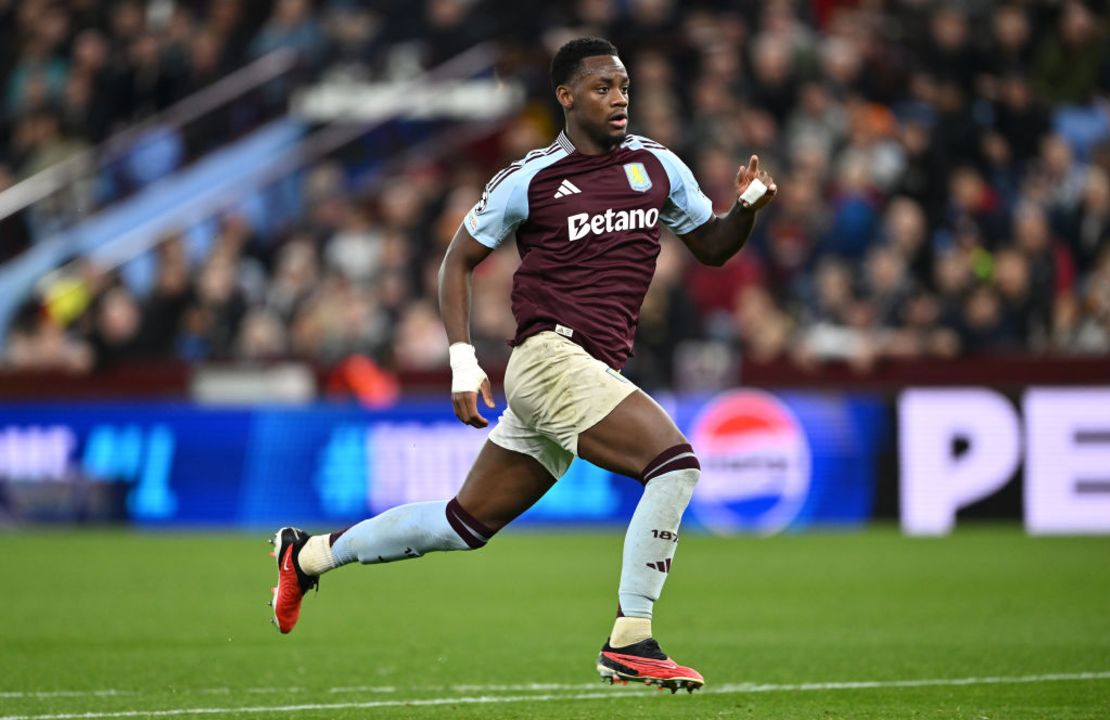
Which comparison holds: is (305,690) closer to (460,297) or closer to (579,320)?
(460,297)

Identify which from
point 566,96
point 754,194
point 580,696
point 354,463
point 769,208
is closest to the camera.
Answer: point 566,96

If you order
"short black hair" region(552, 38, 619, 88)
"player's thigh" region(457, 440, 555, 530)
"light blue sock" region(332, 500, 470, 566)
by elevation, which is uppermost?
"short black hair" region(552, 38, 619, 88)

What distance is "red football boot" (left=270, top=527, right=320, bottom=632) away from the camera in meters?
7.46

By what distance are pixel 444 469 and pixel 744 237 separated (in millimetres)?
9779

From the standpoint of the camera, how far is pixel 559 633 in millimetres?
9781

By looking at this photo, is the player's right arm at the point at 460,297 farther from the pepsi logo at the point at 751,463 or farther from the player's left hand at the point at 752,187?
the pepsi logo at the point at 751,463

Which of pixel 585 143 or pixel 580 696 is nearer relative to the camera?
pixel 585 143

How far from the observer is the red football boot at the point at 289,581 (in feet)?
24.5

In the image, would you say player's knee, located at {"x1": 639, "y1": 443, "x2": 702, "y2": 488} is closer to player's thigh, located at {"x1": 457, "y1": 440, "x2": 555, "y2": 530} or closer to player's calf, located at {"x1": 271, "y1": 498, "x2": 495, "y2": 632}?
player's thigh, located at {"x1": 457, "y1": 440, "x2": 555, "y2": 530}

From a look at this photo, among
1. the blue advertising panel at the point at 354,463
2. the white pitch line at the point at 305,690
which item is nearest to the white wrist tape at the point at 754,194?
the white pitch line at the point at 305,690

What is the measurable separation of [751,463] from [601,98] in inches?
385

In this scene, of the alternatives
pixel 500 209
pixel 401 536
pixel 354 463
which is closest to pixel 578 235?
pixel 500 209

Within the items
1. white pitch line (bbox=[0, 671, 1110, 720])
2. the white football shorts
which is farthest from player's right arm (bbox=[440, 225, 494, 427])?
white pitch line (bbox=[0, 671, 1110, 720])

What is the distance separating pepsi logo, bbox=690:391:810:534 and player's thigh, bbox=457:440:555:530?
9358 millimetres
